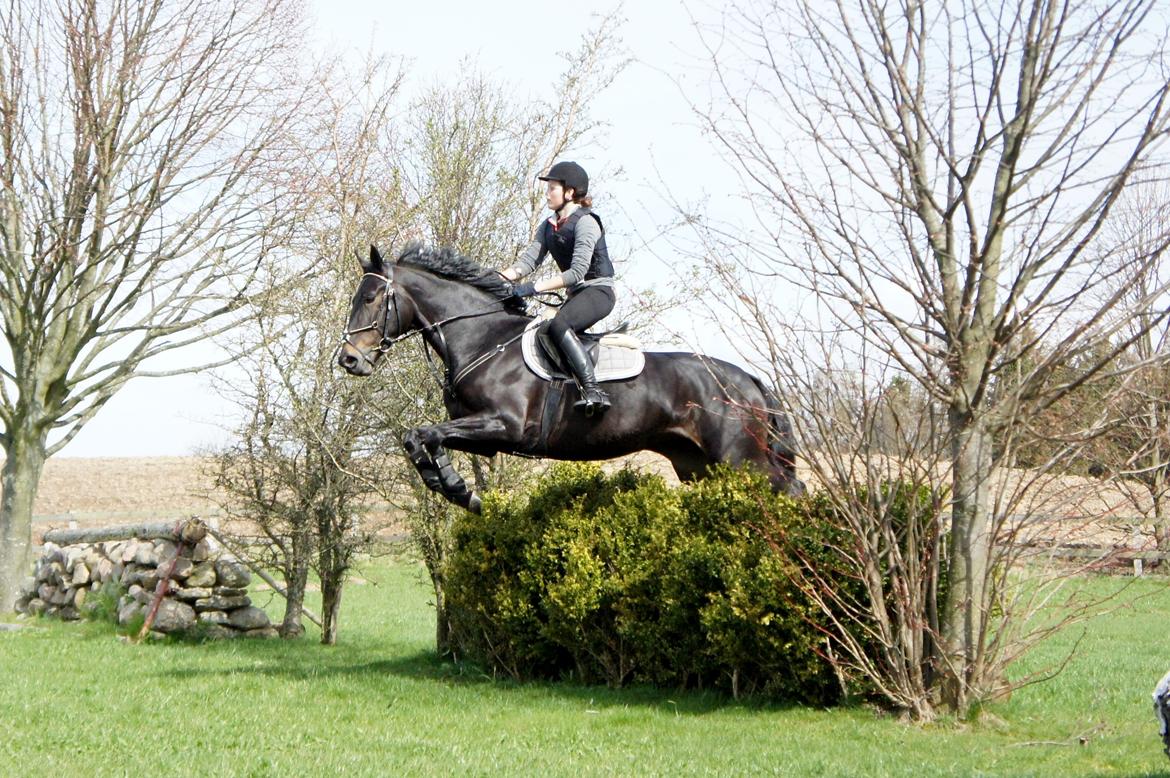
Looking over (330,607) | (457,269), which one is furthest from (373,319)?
(330,607)

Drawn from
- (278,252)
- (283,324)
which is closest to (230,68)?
(278,252)

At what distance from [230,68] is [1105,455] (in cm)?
1321

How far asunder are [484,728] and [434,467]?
1810mm

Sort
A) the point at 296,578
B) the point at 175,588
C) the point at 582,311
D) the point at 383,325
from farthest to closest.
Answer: the point at 175,588 < the point at 296,578 < the point at 582,311 < the point at 383,325

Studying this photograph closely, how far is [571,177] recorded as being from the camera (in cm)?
864

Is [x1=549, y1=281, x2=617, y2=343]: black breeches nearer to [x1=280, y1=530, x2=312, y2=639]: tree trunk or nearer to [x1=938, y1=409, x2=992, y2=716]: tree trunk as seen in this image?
[x1=938, y1=409, x2=992, y2=716]: tree trunk

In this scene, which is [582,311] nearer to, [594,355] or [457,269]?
[594,355]

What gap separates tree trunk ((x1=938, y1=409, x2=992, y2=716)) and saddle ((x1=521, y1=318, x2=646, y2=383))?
2630 millimetres

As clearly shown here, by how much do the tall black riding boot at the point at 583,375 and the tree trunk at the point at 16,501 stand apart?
11.2 metres

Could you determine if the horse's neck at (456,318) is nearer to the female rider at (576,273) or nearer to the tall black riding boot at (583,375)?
the female rider at (576,273)

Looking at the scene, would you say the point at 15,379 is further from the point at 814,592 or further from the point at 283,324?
the point at 814,592

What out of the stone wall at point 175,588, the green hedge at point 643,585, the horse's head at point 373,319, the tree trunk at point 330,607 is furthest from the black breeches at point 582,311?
the stone wall at point 175,588

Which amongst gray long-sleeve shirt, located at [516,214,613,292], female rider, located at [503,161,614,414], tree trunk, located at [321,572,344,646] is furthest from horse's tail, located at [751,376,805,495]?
tree trunk, located at [321,572,344,646]

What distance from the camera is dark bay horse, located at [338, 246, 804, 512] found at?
8359 millimetres
